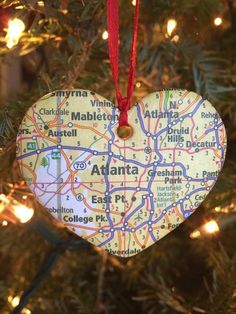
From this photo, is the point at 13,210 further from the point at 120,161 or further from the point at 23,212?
the point at 120,161

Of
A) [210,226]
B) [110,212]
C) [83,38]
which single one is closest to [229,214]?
[210,226]

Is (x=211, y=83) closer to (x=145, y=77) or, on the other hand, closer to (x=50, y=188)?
(x=145, y=77)

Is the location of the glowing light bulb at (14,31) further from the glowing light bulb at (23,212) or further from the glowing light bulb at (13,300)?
the glowing light bulb at (13,300)

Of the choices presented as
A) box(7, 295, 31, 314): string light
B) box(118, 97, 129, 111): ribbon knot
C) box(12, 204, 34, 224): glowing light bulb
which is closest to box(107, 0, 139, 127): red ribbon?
box(118, 97, 129, 111): ribbon knot

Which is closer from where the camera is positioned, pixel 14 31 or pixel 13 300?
pixel 14 31

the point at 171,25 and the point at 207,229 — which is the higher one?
the point at 171,25

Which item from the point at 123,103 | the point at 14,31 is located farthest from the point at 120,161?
the point at 14,31

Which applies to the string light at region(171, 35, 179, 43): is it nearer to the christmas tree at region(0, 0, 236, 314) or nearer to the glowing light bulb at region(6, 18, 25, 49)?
the christmas tree at region(0, 0, 236, 314)

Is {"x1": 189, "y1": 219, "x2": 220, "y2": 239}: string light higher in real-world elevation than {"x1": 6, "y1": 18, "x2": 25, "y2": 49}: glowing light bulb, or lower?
lower

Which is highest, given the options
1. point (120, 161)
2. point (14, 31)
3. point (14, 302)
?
point (14, 31)
